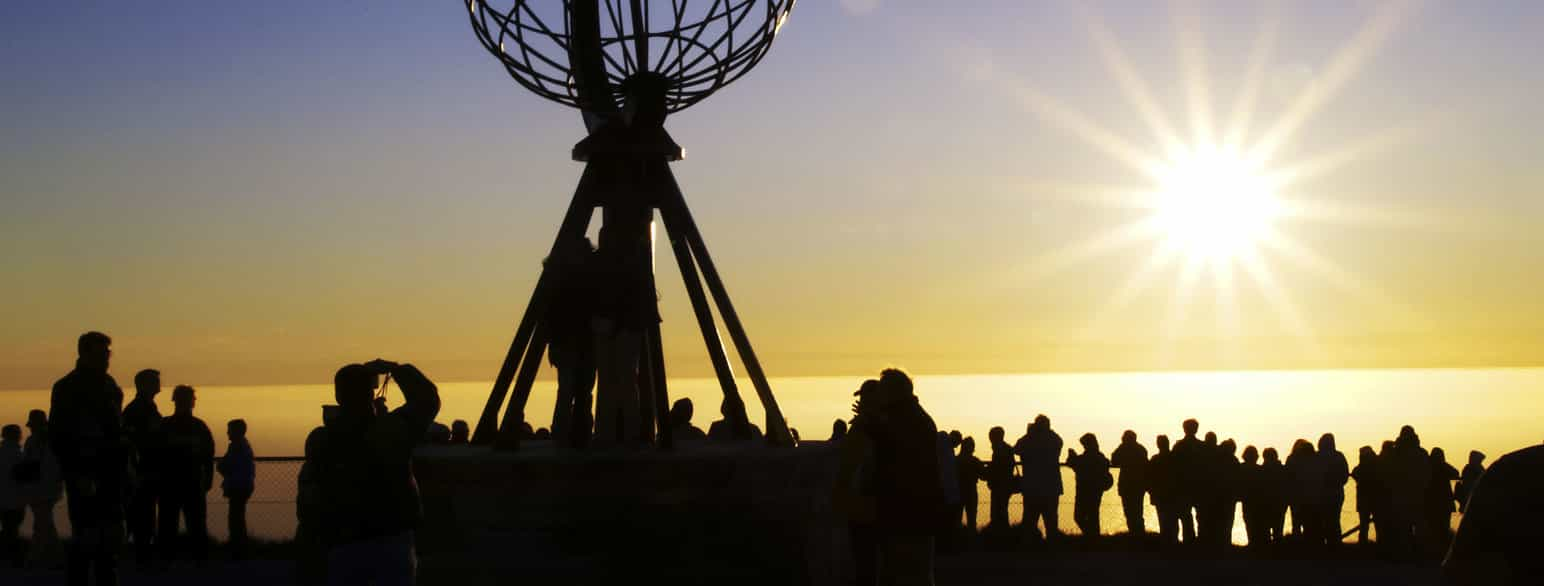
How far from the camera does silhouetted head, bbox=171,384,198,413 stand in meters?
13.8

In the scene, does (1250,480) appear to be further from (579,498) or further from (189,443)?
(189,443)

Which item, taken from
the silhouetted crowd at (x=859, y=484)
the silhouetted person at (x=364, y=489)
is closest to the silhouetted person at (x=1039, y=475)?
the silhouetted crowd at (x=859, y=484)

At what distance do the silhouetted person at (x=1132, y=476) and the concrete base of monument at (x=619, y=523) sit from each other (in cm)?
768

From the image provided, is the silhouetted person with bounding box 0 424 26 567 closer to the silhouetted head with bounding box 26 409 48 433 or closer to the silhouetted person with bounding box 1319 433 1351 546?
the silhouetted head with bounding box 26 409 48 433

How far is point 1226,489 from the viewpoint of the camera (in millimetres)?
16641

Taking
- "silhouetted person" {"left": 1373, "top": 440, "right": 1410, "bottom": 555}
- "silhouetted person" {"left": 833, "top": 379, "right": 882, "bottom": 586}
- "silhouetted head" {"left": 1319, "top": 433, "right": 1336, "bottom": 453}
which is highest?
"silhouetted head" {"left": 1319, "top": 433, "right": 1336, "bottom": 453}

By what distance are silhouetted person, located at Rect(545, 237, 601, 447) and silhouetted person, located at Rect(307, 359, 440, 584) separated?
4.37 m

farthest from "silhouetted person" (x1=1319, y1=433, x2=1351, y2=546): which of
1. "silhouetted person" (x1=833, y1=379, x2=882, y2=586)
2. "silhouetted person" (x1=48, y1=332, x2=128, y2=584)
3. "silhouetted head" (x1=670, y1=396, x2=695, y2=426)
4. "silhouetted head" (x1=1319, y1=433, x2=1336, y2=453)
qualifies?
"silhouetted person" (x1=48, y1=332, x2=128, y2=584)

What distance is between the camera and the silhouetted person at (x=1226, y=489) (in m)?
16.6

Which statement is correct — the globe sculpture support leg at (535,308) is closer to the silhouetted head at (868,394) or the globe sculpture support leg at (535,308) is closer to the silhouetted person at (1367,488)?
the silhouetted head at (868,394)

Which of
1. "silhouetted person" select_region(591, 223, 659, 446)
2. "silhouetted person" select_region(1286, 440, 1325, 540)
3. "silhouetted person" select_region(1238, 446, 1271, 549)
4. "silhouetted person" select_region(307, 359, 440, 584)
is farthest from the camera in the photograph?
"silhouetted person" select_region(1286, 440, 1325, 540)

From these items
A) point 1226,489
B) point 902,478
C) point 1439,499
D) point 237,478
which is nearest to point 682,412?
point 237,478

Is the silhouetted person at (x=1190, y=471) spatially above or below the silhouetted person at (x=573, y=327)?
below

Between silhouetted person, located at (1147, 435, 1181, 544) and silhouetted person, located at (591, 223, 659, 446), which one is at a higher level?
silhouetted person, located at (591, 223, 659, 446)
